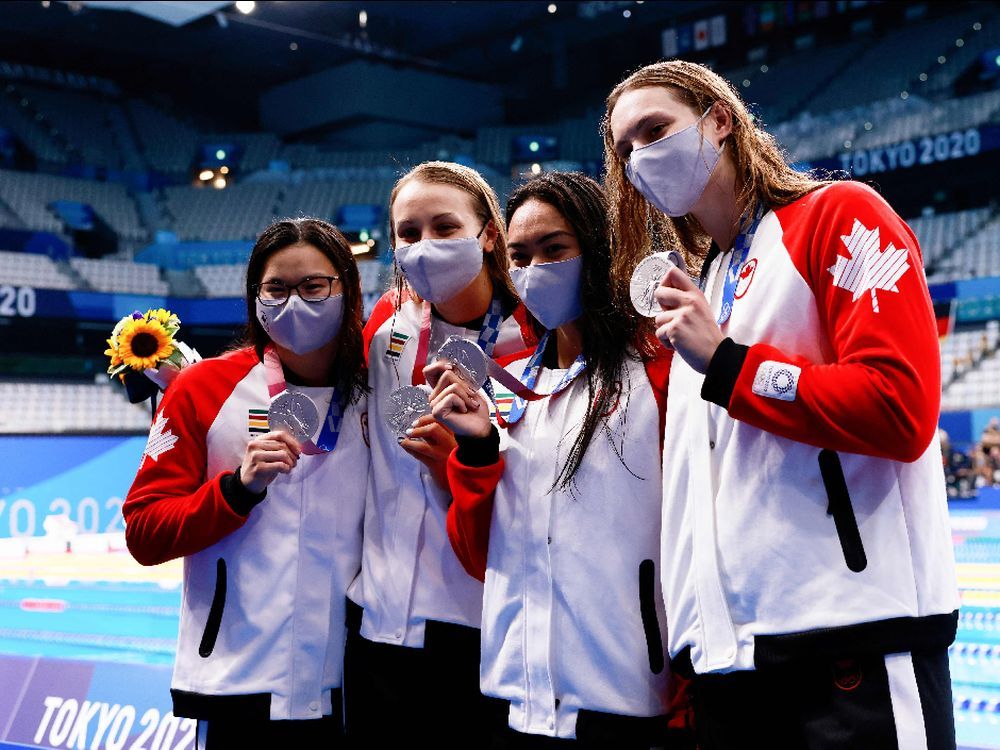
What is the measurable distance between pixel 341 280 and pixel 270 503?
0.60m

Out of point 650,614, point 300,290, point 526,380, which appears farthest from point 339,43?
point 650,614

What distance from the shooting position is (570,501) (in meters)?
2.04

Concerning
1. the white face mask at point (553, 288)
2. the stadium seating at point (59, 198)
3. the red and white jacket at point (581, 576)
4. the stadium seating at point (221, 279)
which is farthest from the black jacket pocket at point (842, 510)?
the stadium seating at point (59, 198)

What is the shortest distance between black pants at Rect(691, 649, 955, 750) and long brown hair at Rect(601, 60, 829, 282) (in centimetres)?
85

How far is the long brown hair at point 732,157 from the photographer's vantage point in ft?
6.16

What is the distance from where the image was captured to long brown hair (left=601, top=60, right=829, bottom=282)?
1.88 metres

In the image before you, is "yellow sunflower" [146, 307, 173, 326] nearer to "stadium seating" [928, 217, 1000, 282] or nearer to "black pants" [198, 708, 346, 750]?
"black pants" [198, 708, 346, 750]

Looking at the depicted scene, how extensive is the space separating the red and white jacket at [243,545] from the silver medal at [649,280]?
0.98 m

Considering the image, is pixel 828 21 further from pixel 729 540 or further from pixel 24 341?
Answer: pixel 729 540

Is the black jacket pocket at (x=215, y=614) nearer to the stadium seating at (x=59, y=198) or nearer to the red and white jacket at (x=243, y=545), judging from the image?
the red and white jacket at (x=243, y=545)

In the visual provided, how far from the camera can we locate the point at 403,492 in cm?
242

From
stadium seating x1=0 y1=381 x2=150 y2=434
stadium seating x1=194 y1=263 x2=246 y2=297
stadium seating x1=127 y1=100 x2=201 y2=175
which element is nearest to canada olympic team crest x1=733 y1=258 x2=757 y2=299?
stadium seating x1=0 y1=381 x2=150 y2=434

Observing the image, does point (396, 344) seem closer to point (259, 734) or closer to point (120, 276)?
point (259, 734)

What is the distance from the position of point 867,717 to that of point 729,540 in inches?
14.0
